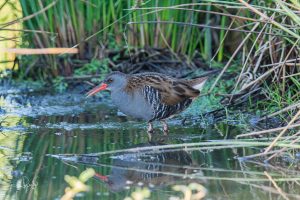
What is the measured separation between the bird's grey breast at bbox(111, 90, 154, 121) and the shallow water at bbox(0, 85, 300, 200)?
15 centimetres

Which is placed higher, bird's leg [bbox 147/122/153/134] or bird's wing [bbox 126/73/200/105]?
bird's wing [bbox 126/73/200/105]

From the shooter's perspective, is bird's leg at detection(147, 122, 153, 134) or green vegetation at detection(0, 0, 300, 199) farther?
bird's leg at detection(147, 122, 153, 134)

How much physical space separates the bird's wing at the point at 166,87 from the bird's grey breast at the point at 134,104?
7 centimetres

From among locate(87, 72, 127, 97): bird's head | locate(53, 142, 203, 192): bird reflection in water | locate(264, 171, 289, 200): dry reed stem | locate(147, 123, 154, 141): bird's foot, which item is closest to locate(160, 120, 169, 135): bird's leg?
locate(147, 123, 154, 141): bird's foot

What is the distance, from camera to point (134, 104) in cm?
695

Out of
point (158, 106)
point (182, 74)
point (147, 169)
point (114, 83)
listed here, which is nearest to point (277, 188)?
point (147, 169)

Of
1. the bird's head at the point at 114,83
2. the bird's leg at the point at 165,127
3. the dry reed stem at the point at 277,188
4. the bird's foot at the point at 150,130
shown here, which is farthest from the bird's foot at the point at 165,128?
the dry reed stem at the point at 277,188

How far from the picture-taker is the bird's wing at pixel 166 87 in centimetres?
705

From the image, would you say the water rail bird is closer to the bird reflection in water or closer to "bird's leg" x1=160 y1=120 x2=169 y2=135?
"bird's leg" x1=160 y1=120 x2=169 y2=135

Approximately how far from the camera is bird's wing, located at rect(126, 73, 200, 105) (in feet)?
23.1

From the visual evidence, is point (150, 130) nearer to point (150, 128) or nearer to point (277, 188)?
point (150, 128)

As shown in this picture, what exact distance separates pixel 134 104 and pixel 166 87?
1.16 ft

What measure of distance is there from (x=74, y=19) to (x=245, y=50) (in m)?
2.31

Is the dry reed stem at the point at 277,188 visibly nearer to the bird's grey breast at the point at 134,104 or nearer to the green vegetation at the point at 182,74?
the green vegetation at the point at 182,74
